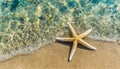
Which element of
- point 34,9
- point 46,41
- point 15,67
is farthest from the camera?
point 34,9

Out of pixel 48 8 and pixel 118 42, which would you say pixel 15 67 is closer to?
pixel 48 8

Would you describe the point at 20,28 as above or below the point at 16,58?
above

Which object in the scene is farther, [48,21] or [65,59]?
[48,21]

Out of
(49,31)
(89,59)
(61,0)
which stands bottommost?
(89,59)

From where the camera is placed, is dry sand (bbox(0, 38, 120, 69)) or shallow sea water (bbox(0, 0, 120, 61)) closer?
dry sand (bbox(0, 38, 120, 69))

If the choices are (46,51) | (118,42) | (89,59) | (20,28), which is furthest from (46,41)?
(118,42)
